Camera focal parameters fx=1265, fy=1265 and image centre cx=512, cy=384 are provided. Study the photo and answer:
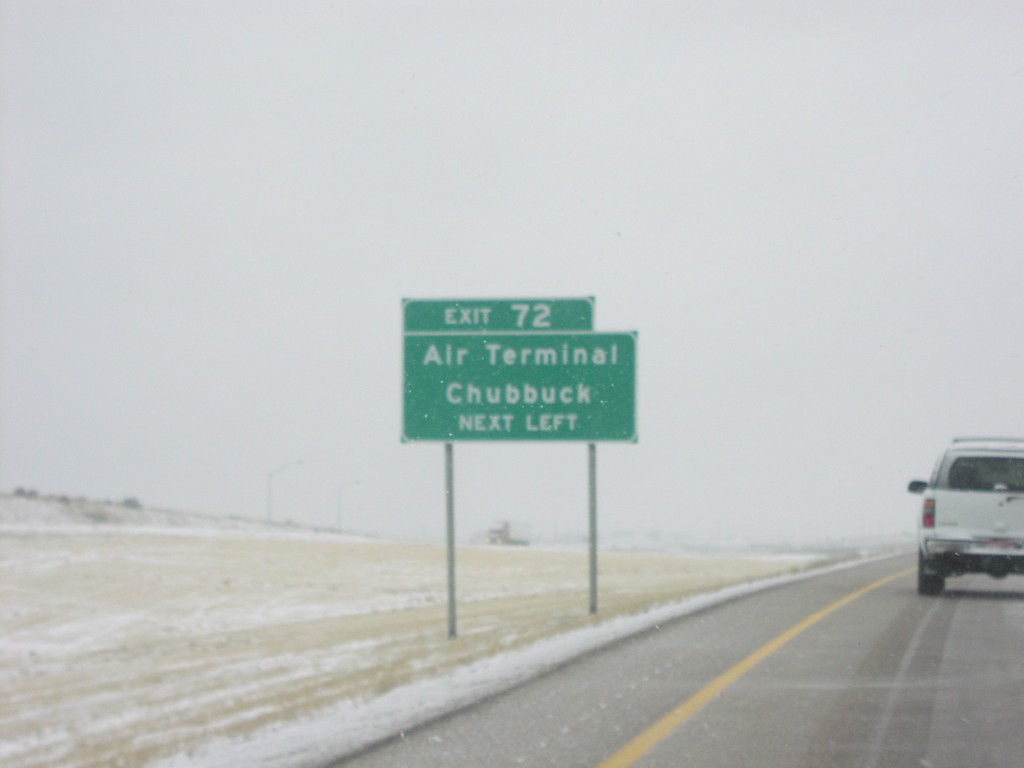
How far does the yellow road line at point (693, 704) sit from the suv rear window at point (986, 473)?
401cm

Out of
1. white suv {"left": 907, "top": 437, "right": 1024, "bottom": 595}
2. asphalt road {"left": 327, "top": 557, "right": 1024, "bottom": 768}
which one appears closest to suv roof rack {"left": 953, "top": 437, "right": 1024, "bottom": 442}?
white suv {"left": 907, "top": 437, "right": 1024, "bottom": 595}

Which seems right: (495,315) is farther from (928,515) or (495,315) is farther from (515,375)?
(928,515)

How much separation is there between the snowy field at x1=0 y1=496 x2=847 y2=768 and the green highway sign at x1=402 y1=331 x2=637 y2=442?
2.67m

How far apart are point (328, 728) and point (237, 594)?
24.6m

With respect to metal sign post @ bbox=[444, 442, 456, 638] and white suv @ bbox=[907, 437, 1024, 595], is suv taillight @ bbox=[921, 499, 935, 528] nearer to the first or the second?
white suv @ bbox=[907, 437, 1024, 595]

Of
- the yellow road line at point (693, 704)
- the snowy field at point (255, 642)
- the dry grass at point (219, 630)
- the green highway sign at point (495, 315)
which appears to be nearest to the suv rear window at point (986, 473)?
the yellow road line at point (693, 704)

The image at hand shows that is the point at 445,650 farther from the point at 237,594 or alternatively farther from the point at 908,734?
the point at 237,594

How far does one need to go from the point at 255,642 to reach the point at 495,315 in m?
7.51

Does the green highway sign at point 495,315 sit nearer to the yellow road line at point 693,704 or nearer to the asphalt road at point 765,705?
the asphalt road at point 765,705

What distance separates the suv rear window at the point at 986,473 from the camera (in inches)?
682

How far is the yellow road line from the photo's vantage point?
715 centimetres

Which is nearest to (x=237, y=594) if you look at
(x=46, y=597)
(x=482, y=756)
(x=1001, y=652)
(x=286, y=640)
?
(x=46, y=597)

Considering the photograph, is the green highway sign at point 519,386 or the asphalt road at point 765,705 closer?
the asphalt road at point 765,705

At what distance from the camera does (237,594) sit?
3169 cm
